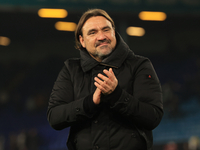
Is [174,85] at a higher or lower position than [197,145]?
higher

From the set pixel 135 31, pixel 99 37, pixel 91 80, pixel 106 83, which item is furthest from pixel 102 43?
pixel 135 31

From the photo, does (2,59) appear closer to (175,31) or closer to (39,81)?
(39,81)

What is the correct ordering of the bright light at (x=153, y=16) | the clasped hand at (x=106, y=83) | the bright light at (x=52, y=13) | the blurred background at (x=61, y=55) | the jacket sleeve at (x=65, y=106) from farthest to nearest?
the bright light at (x=153, y=16), the bright light at (x=52, y=13), the blurred background at (x=61, y=55), the jacket sleeve at (x=65, y=106), the clasped hand at (x=106, y=83)

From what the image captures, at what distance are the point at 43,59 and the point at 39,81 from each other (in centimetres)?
43

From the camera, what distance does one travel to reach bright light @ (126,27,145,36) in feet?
19.0

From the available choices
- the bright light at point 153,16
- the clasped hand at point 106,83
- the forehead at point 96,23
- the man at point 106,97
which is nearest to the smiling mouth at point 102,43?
the man at point 106,97

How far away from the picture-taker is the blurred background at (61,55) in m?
5.62

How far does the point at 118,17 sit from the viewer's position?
226 inches

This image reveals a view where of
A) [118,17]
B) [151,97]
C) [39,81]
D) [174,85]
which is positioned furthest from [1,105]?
[151,97]

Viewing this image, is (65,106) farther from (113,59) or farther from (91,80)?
(113,59)

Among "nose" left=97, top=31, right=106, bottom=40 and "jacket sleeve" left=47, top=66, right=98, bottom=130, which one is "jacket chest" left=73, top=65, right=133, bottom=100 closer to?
"jacket sleeve" left=47, top=66, right=98, bottom=130

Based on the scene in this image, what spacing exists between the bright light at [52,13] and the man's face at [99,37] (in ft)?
11.5

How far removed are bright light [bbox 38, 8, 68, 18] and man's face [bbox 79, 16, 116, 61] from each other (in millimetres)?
3492

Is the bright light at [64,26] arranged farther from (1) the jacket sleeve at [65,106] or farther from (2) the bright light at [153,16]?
(1) the jacket sleeve at [65,106]
